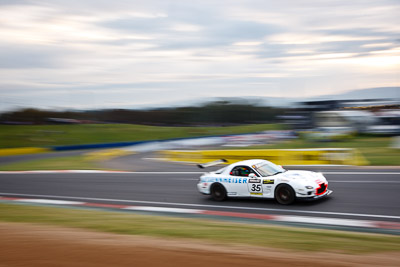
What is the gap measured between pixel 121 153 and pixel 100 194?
736 inches

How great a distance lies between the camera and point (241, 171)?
10.3 meters

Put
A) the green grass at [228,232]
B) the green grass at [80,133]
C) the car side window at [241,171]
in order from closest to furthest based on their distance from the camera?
the green grass at [228,232]
the car side window at [241,171]
the green grass at [80,133]

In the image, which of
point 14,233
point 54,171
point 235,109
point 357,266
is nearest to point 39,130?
point 54,171

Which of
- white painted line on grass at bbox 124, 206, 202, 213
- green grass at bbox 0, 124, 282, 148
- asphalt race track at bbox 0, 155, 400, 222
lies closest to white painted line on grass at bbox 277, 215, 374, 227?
asphalt race track at bbox 0, 155, 400, 222

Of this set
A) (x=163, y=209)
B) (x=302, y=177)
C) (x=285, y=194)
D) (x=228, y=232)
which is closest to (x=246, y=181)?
(x=285, y=194)

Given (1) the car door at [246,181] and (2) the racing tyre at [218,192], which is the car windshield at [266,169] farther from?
(2) the racing tyre at [218,192]

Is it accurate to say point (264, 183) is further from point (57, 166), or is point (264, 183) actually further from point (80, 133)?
point (80, 133)

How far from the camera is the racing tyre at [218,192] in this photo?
418 inches

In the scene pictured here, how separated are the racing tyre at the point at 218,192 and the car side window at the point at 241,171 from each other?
51cm

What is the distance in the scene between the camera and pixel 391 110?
2967 cm

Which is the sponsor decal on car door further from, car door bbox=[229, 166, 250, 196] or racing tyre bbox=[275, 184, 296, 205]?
racing tyre bbox=[275, 184, 296, 205]

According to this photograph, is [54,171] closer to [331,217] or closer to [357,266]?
[331,217]

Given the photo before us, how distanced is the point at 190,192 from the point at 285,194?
3.62 metres

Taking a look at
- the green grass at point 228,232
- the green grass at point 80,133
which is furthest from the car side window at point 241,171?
the green grass at point 80,133
